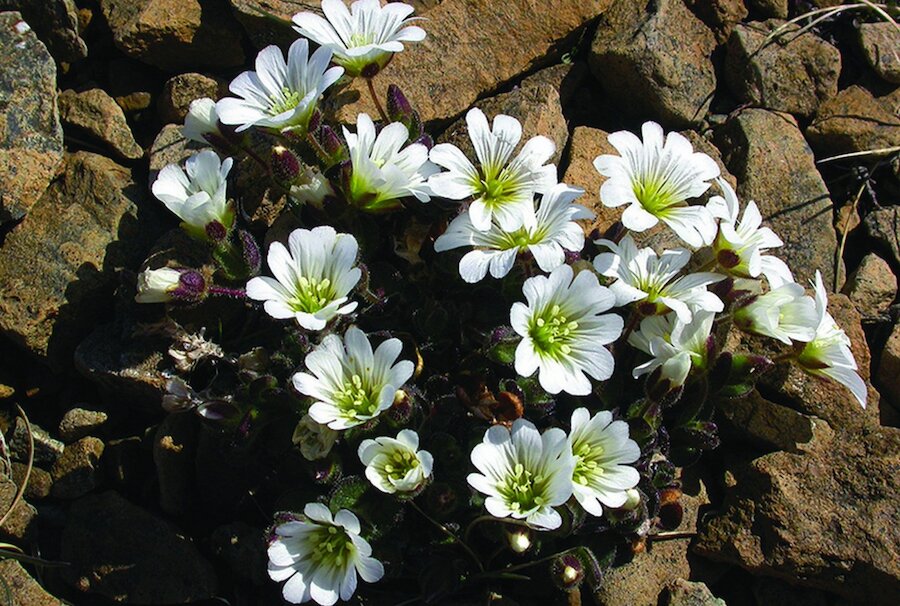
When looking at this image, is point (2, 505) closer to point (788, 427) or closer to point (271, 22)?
point (271, 22)

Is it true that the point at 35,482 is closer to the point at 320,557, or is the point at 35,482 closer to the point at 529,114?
the point at 320,557

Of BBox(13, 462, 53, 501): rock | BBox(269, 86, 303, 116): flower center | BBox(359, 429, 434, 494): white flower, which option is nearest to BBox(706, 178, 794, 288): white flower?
BBox(359, 429, 434, 494): white flower

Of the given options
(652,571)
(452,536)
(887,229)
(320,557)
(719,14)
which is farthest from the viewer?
(719,14)

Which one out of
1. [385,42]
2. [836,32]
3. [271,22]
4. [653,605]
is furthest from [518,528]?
[836,32]

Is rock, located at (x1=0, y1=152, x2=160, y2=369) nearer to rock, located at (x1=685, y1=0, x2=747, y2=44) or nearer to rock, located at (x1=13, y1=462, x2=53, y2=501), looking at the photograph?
rock, located at (x1=13, y1=462, x2=53, y2=501)

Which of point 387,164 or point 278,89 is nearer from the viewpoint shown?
point 387,164

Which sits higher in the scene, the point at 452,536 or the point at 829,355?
the point at 829,355

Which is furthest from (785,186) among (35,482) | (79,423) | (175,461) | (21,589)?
(21,589)
